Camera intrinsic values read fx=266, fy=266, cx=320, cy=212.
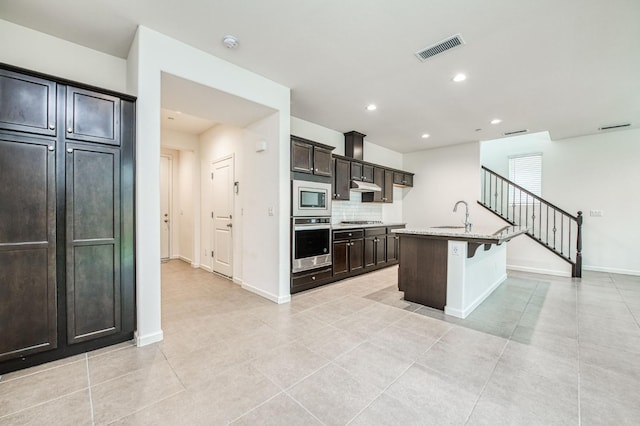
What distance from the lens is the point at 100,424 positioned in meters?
1.50

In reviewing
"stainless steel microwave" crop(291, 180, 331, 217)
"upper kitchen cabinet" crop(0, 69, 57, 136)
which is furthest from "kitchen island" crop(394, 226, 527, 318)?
"upper kitchen cabinet" crop(0, 69, 57, 136)

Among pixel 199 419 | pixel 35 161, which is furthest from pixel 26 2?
pixel 199 419

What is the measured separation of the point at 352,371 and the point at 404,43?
2961 millimetres

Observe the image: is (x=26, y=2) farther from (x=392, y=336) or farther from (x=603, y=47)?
(x=603, y=47)

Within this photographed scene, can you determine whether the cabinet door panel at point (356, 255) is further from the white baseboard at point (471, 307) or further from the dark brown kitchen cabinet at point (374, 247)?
the white baseboard at point (471, 307)

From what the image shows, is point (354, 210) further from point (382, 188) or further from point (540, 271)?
point (540, 271)

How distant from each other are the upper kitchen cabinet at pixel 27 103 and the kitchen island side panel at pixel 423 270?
379 centimetres

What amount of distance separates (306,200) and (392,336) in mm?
2149

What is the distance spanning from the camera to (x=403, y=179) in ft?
22.0

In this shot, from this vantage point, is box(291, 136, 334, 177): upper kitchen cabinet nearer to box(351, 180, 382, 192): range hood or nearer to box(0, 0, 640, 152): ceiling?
box(0, 0, 640, 152): ceiling

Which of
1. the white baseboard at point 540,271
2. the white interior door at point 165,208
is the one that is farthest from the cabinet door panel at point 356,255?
the white interior door at point 165,208

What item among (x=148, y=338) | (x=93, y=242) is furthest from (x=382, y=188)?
(x=93, y=242)

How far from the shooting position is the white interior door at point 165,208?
631 cm

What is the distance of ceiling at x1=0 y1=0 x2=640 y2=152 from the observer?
215 cm
